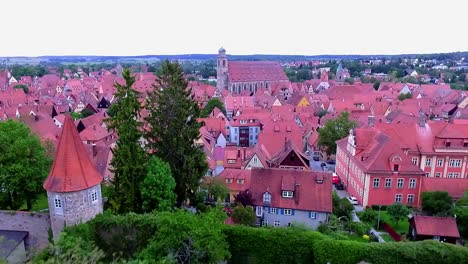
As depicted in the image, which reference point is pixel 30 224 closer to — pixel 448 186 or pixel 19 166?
pixel 19 166

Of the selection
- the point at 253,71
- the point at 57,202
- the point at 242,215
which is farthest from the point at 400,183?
the point at 253,71

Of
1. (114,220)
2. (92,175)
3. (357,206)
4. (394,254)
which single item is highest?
(92,175)

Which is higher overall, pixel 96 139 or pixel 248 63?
pixel 248 63

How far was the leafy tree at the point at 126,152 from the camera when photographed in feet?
91.2

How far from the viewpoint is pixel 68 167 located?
2531 centimetres

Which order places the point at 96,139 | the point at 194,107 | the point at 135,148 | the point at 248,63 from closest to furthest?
the point at 135,148
the point at 194,107
the point at 96,139
the point at 248,63

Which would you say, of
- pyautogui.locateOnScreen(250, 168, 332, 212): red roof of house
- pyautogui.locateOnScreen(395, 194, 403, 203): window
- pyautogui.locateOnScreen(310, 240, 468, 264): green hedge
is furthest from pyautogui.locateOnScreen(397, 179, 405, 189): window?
pyautogui.locateOnScreen(310, 240, 468, 264): green hedge

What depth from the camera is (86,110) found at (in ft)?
276

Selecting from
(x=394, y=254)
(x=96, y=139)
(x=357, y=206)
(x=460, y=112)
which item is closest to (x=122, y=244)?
(x=394, y=254)

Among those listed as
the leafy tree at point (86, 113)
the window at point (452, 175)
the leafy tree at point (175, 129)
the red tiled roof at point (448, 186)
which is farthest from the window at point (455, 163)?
the leafy tree at point (86, 113)

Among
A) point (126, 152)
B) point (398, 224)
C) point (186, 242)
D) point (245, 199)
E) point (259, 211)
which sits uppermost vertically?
point (126, 152)

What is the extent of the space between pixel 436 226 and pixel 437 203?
14.8 ft

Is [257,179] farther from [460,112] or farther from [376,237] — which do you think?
[460,112]

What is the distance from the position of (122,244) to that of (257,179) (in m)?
14.0
